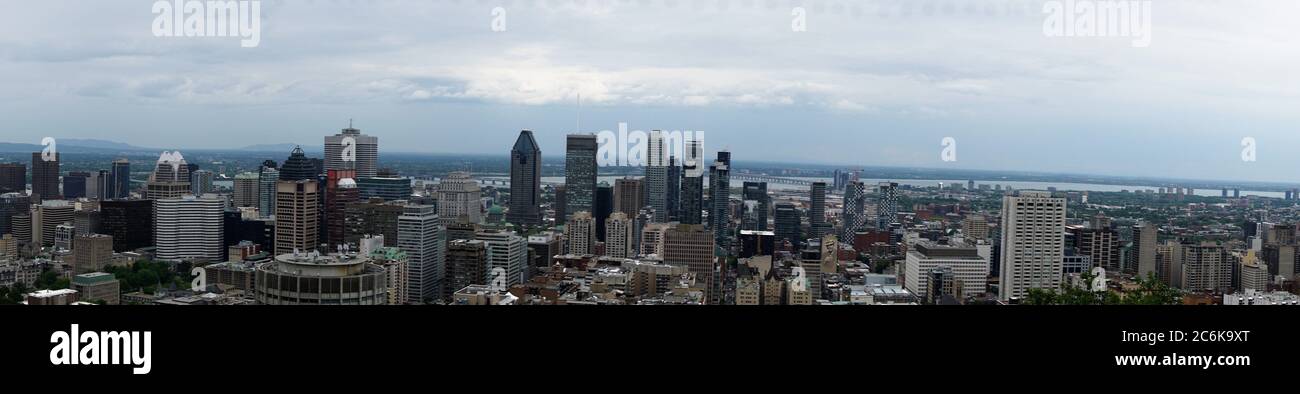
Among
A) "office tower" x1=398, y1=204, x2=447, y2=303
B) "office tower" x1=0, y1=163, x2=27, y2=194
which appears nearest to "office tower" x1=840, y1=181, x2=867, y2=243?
"office tower" x1=398, y1=204, x2=447, y2=303

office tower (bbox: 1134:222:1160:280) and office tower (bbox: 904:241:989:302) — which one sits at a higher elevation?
office tower (bbox: 1134:222:1160:280)

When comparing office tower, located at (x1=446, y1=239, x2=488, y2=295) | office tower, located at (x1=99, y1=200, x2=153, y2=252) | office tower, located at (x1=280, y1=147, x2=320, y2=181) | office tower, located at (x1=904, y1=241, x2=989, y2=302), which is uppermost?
office tower, located at (x1=280, y1=147, x2=320, y2=181)

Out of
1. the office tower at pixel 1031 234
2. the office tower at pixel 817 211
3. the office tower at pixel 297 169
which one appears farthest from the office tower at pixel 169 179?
the office tower at pixel 1031 234

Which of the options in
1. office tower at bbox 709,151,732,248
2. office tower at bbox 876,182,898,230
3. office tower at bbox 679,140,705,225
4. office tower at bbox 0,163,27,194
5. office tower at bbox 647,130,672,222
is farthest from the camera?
office tower at bbox 679,140,705,225

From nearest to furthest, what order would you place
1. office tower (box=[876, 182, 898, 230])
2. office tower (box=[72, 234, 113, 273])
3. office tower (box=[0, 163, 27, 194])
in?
office tower (box=[72, 234, 113, 273]) → office tower (box=[0, 163, 27, 194]) → office tower (box=[876, 182, 898, 230])

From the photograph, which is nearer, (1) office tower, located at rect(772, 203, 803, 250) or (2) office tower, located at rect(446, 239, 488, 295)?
(2) office tower, located at rect(446, 239, 488, 295)

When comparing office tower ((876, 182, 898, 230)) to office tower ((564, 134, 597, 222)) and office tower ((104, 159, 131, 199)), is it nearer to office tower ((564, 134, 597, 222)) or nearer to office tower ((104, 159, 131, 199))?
office tower ((564, 134, 597, 222))
